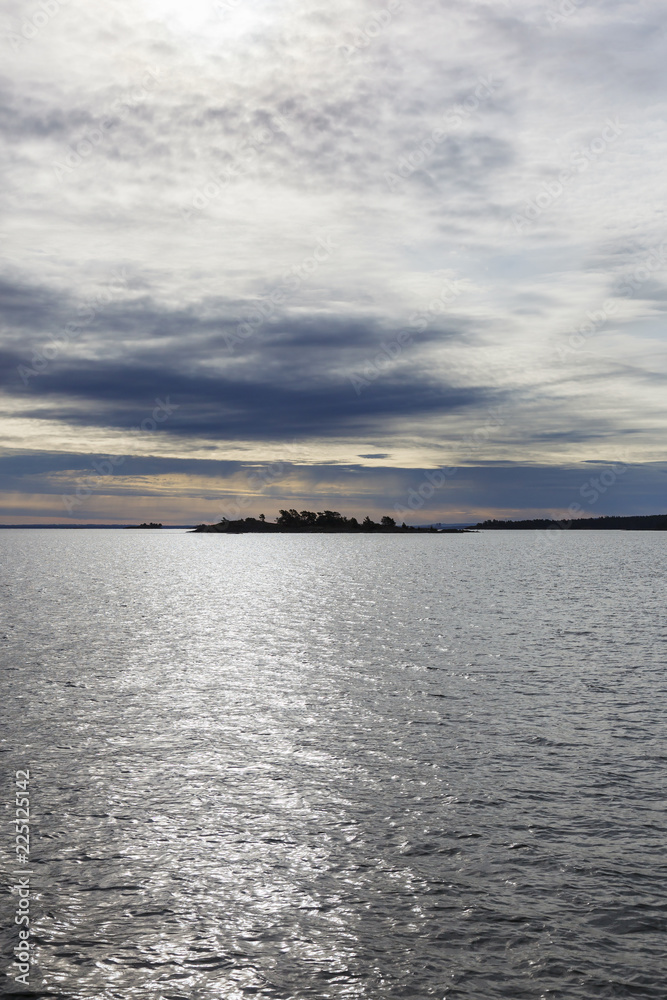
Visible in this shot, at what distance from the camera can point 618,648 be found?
195ft

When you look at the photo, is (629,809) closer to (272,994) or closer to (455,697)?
(272,994)

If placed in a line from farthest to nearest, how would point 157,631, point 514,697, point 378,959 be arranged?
point 157,631 < point 514,697 < point 378,959

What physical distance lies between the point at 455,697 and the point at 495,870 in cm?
2167

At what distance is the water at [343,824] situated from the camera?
1595 cm

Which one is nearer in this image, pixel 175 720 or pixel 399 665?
pixel 175 720

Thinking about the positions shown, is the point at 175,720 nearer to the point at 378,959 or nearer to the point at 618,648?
the point at 378,959

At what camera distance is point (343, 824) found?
23.4 meters

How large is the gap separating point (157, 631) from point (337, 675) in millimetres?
31181

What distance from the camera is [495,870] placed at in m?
20.2

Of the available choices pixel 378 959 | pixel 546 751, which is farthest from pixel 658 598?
pixel 378 959

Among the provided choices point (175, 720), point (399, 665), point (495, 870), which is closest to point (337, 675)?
point (399, 665)

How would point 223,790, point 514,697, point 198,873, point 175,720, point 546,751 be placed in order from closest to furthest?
point 198,873 → point 223,790 → point 546,751 → point 175,720 → point 514,697

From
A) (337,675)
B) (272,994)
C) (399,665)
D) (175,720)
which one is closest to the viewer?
(272,994)

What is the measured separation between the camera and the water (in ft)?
52.3
